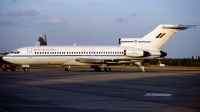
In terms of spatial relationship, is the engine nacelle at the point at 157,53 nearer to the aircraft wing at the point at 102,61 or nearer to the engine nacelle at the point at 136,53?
the engine nacelle at the point at 136,53

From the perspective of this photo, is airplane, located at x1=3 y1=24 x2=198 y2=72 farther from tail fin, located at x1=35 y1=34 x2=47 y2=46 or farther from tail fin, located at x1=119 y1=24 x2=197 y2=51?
tail fin, located at x1=35 y1=34 x2=47 y2=46

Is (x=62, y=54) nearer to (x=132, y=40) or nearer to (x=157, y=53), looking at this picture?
(x=132, y=40)

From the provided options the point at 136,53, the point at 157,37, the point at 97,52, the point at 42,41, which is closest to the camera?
the point at 136,53

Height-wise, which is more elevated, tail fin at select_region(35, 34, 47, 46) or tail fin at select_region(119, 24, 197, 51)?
tail fin at select_region(35, 34, 47, 46)

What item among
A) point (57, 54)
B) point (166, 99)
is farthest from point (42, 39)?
point (166, 99)

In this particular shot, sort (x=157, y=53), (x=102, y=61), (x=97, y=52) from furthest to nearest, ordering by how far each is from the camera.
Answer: (x=97, y=52) → (x=157, y=53) → (x=102, y=61)

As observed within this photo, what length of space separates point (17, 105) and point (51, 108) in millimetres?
1566

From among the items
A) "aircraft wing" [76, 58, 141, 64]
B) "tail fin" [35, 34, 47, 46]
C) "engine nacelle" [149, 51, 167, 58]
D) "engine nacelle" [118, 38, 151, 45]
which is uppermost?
"tail fin" [35, 34, 47, 46]

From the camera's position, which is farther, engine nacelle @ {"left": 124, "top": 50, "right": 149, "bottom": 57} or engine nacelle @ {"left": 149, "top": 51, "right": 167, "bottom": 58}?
engine nacelle @ {"left": 149, "top": 51, "right": 167, "bottom": 58}

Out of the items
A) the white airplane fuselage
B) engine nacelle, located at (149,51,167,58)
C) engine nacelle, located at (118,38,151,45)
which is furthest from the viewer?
engine nacelle, located at (118,38,151,45)

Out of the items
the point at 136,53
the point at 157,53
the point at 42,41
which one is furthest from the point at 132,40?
the point at 42,41

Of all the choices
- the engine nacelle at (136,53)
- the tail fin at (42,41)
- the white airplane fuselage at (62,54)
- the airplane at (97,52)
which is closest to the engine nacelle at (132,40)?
the airplane at (97,52)

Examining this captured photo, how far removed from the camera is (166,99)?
16.3 m

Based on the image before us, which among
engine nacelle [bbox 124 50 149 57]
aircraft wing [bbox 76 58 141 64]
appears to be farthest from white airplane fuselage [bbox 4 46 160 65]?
engine nacelle [bbox 124 50 149 57]
